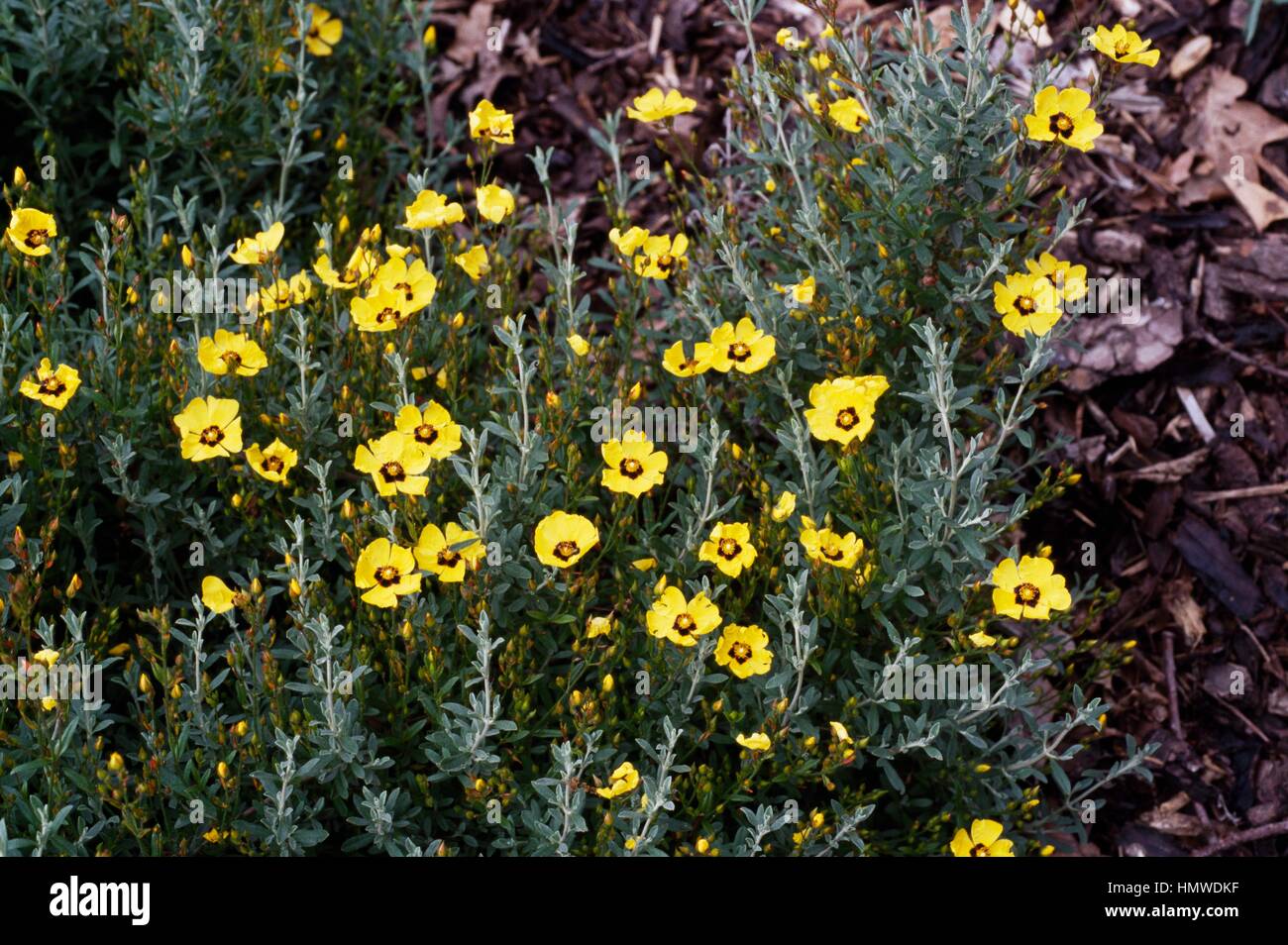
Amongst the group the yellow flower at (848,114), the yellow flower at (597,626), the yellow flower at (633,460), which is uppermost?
the yellow flower at (848,114)

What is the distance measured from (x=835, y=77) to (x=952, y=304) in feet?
3.25

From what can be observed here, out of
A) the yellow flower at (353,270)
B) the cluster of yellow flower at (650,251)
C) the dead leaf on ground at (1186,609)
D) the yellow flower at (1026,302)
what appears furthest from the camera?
the dead leaf on ground at (1186,609)

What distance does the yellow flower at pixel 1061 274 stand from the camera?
4008 mm

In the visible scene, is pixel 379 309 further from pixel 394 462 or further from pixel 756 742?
pixel 756 742

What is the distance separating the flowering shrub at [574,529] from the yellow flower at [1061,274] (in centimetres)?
1

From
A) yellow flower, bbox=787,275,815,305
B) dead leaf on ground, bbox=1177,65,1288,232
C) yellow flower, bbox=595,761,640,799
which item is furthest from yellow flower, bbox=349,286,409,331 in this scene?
dead leaf on ground, bbox=1177,65,1288,232

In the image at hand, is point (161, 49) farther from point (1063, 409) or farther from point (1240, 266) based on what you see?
point (1240, 266)

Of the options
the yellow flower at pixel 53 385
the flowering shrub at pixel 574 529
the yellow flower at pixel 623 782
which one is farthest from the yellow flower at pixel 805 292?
the yellow flower at pixel 53 385

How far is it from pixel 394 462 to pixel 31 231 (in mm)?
1404

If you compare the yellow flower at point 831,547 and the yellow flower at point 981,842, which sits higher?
the yellow flower at point 831,547

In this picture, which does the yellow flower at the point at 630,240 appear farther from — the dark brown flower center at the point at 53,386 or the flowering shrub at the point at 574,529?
the dark brown flower center at the point at 53,386

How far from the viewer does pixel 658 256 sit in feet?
14.4

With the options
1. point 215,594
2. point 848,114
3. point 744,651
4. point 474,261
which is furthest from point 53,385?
point 848,114

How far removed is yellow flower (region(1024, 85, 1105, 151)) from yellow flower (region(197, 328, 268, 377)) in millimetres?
2331
